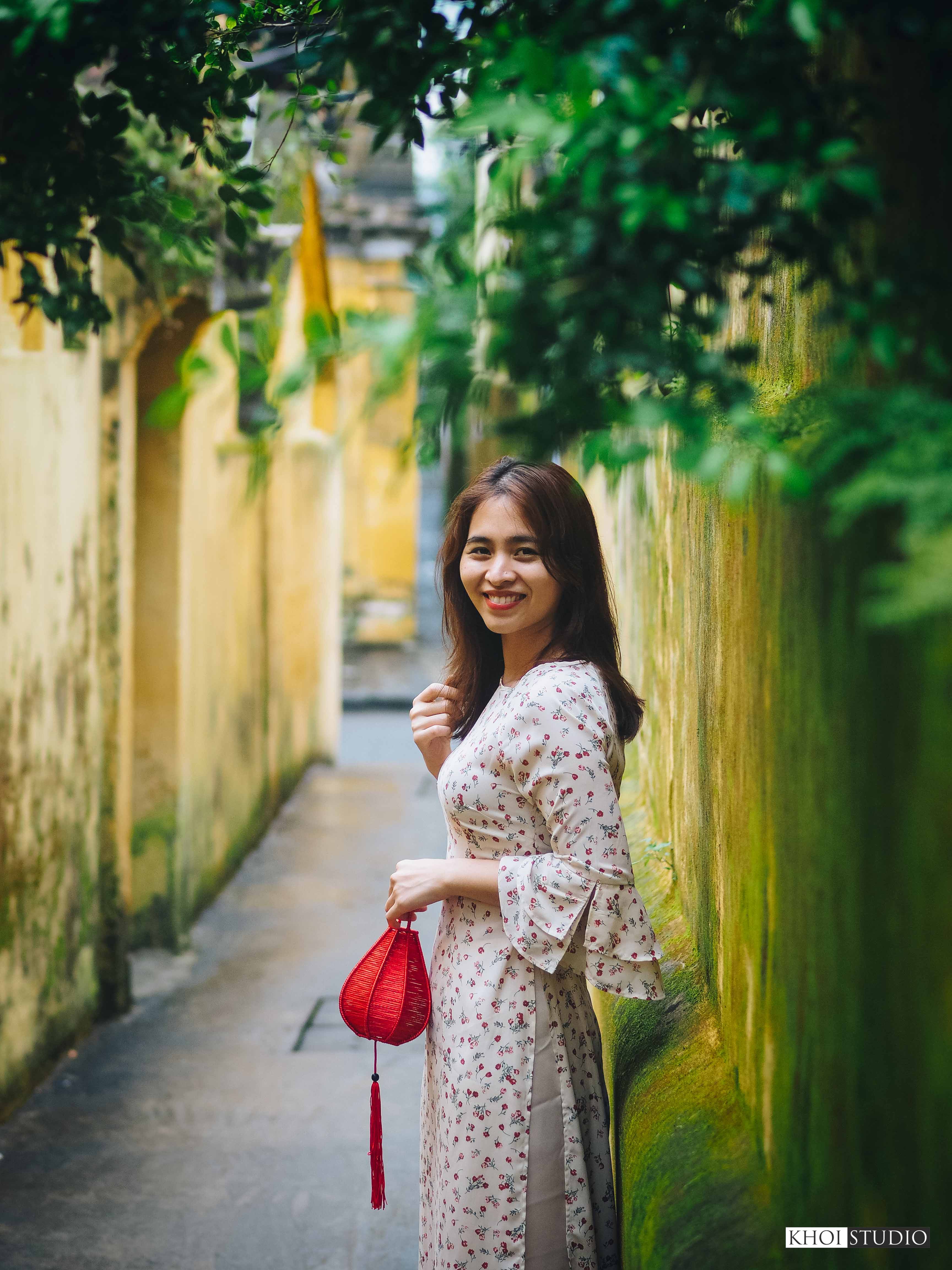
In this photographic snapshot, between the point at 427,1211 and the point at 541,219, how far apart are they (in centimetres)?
190

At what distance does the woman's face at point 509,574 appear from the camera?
2.26 m

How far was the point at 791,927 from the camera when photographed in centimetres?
160

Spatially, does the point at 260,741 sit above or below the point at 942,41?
below

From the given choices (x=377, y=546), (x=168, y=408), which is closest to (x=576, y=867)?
(x=168, y=408)

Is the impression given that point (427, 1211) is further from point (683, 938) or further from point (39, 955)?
point (39, 955)

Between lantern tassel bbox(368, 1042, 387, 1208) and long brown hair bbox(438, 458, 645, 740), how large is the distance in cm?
88

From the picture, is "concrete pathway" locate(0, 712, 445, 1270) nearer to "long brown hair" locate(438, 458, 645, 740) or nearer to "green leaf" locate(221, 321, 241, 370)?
"long brown hair" locate(438, 458, 645, 740)

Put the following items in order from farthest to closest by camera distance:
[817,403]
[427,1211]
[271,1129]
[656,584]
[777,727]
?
1. [271,1129]
2. [656,584]
3. [427,1211]
4. [777,727]
5. [817,403]

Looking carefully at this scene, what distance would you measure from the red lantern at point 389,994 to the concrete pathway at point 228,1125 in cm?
136

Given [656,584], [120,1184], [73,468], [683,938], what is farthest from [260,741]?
[683,938]

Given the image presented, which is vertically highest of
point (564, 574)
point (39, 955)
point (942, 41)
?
point (942, 41)

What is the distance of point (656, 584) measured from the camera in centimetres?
362

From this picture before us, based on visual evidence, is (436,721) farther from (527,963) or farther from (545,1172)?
(545,1172)

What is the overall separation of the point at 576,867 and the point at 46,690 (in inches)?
112
